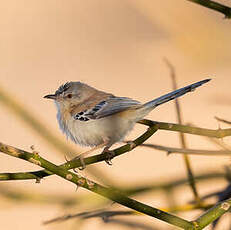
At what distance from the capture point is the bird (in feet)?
3.42

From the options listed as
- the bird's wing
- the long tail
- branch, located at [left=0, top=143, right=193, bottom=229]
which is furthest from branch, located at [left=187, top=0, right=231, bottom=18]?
branch, located at [left=0, top=143, right=193, bottom=229]

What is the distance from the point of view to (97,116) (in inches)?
43.9

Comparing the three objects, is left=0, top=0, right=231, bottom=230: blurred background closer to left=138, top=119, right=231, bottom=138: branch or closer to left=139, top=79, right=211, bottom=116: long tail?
left=139, top=79, right=211, bottom=116: long tail

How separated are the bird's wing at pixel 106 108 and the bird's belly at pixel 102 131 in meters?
0.02

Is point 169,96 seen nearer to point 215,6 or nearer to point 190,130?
point 190,130

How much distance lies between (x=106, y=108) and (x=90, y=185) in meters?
0.45

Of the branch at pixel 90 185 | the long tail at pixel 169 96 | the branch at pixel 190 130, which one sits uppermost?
the long tail at pixel 169 96

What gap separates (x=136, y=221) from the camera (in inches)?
55.2

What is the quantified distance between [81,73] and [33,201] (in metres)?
0.42

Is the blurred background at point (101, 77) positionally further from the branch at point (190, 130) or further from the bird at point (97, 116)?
the branch at point (190, 130)

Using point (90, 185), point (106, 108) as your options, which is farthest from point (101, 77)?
point (90, 185)

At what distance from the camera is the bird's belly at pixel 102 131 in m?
1.06

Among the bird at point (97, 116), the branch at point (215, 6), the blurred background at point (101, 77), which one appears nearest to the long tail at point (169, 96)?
the bird at point (97, 116)

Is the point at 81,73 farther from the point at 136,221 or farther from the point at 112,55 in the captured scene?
the point at 136,221
